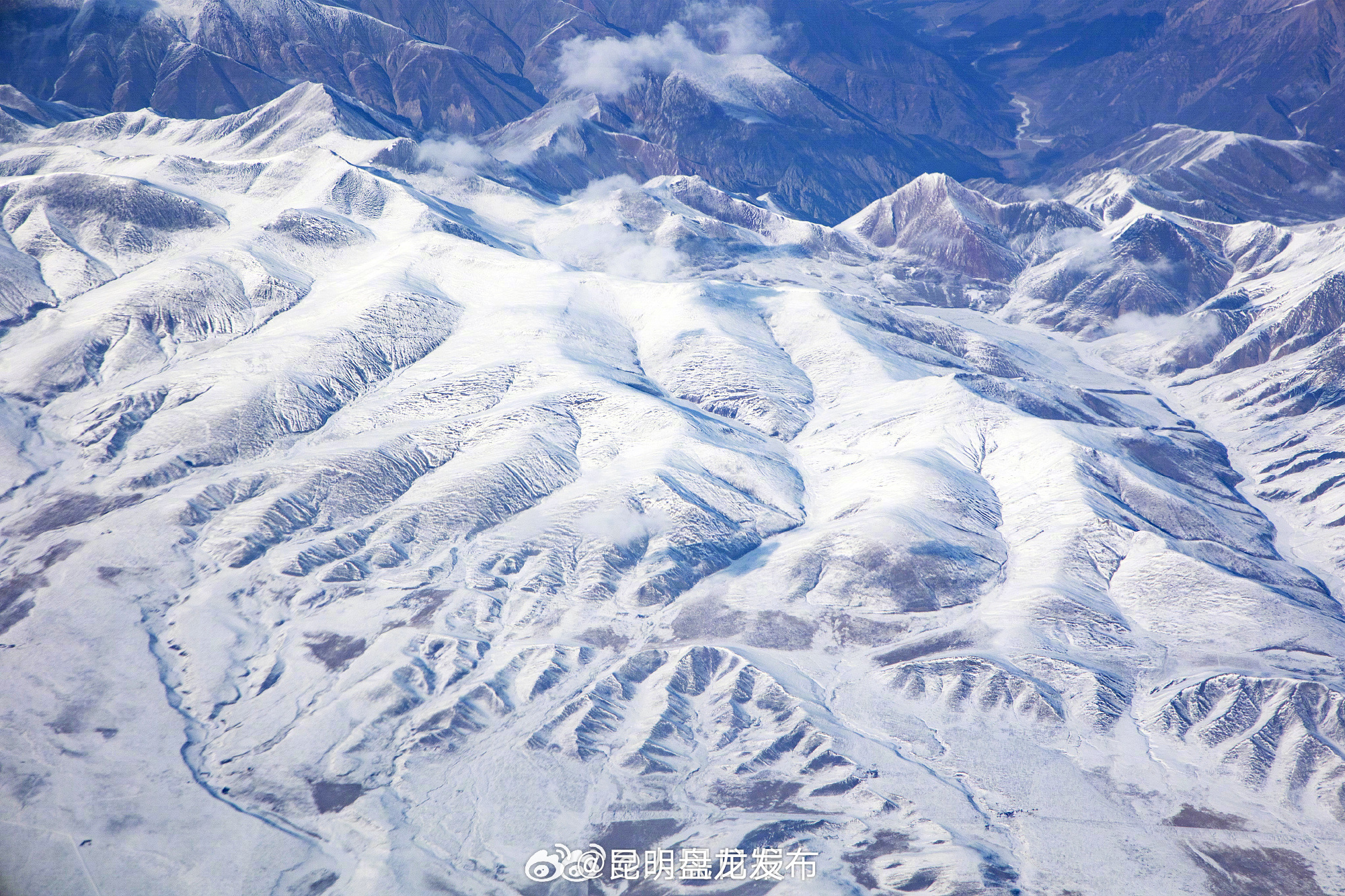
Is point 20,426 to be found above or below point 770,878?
below

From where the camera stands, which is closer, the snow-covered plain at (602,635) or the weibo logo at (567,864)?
the weibo logo at (567,864)

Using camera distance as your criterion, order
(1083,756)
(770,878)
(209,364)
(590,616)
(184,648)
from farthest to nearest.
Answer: (209,364), (590,616), (184,648), (1083,756), (770,878)

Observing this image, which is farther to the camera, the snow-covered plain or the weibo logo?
the snow-covered plain

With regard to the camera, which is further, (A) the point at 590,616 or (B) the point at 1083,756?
(A) the point at 590,616

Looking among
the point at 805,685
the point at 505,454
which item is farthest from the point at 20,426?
the point at 805,685

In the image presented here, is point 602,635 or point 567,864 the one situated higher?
point 567,864

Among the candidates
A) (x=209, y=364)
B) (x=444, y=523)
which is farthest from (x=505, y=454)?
(x=209, y=364)

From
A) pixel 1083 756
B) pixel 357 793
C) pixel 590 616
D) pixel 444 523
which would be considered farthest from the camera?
pixel 444 523

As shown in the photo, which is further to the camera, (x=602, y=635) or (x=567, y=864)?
(x=602, y=635)

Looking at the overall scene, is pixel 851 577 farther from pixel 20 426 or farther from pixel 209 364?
pixel 20 426
